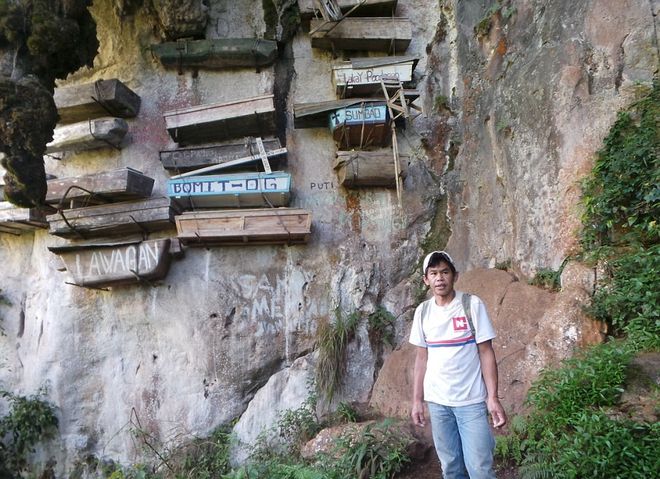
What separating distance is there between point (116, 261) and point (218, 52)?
3813 mm

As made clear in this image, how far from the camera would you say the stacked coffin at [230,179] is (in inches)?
275

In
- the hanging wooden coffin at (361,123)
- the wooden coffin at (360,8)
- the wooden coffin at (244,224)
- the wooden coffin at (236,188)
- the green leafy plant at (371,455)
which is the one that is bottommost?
the green leafy plant at (371,455)

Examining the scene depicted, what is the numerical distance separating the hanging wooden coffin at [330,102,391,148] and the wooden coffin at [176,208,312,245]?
4.83 feet

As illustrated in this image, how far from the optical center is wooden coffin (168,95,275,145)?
745 centimetres

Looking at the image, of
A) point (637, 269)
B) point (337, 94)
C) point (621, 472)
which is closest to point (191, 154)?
point (337, 94)

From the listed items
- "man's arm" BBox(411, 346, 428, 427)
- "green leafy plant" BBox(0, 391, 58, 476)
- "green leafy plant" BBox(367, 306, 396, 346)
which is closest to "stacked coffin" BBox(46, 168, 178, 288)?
"green leafy plant" BBox(0, 391, 58, 476)

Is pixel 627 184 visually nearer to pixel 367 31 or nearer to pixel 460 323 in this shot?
pixel 460 323

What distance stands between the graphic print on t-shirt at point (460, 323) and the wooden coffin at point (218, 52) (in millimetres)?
6342

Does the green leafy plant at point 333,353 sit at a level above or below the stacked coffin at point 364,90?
below

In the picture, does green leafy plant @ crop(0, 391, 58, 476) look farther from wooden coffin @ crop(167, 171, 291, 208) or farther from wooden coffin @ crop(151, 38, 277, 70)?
wooden coffin @ crop(151, 38, 277, 70)

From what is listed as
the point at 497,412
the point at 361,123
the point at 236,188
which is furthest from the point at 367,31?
the point at 497,412

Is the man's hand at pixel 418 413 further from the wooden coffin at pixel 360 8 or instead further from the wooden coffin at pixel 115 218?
the wooden coffin at pixel 360 8

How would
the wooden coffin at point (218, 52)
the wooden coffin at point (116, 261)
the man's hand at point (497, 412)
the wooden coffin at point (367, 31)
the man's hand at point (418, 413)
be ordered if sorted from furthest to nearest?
the wooden coffin at point (218, 52)
the wooden coffin at point (367, 31)
the wooden coffin at point (116, 261)
the man's hand at point (418, 413)
the man's hand at point (497, 412)

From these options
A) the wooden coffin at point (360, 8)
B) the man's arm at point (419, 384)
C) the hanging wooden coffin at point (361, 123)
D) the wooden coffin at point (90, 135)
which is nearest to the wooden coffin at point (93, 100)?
the wooden coffin at point (90, 135)
